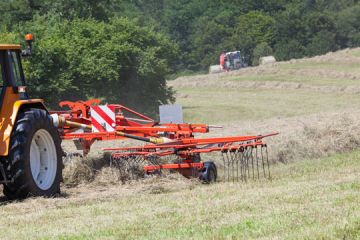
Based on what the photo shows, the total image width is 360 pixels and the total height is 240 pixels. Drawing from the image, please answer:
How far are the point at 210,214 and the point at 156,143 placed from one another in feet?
16.1

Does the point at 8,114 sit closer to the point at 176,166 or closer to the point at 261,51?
the point at 176,166

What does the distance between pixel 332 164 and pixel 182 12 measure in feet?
279

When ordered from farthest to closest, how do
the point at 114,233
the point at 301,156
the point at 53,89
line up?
1. the point at 53,89
2. the point at 301,156
3. the point at 114,233

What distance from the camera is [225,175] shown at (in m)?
14.8

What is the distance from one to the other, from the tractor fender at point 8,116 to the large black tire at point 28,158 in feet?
0.20

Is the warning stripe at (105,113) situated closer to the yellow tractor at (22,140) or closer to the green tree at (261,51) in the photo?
the yellow tractor at (22,140)

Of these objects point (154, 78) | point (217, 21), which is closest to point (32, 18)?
point (154, 78)

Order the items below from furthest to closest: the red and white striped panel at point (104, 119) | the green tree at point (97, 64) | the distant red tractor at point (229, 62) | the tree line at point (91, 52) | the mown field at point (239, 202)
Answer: the distant red tractor at point (229, 62), the tree line at point (91, 52), the green tree at point (97, 64), the red and white striped panel at point (104, 119), the mown field at point (239, 202)

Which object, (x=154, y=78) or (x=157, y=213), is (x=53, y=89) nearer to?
(x=154, y=78)

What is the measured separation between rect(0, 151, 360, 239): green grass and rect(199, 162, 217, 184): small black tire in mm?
1121

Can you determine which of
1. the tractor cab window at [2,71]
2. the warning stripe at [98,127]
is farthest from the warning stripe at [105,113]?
the tractor cab window at [2,71]

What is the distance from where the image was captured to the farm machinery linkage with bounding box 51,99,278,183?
13.2m

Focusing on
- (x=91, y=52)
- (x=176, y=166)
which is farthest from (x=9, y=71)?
(x=91, y=52)

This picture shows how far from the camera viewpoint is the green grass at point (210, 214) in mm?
7566
